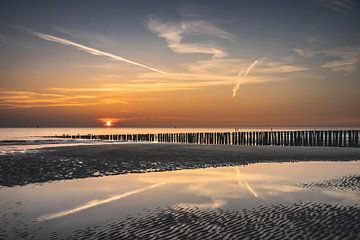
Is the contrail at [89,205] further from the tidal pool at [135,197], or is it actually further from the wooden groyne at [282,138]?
the wooden groyne at [282,138]

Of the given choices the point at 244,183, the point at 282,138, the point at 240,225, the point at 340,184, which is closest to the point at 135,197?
the point at 240,225

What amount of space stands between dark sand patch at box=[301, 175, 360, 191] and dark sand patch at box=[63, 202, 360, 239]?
3541 mm

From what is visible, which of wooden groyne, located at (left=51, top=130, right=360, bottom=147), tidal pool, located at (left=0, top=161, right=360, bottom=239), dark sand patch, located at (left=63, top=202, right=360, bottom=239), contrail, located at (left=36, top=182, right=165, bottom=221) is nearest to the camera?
dark sand patch, located at (left=63, top=202, right=360, bottom=239)

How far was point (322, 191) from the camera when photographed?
12.5 metres

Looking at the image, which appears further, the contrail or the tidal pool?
the contrail

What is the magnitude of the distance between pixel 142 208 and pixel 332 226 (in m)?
4.79

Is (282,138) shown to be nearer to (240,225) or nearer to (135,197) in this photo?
(135,197)

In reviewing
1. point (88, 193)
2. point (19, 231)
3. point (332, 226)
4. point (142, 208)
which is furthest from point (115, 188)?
point (332, 226)

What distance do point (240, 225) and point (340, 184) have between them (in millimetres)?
7900

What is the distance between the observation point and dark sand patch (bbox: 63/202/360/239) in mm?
7133

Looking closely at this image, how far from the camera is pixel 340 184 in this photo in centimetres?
1405

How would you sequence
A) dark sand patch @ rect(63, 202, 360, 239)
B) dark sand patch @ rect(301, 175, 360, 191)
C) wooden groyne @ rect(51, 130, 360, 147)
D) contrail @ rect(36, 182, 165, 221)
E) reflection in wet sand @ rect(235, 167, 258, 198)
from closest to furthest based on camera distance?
1. dark sand patch @ rect(63, 202, 360, 239)
2. contrail @ rect(36, 182, 165, 221)
3. reflection in wet sand @ rect(235, 167, 258, 198)
4. dark sand patch @ rect(301, 175, 360, 191)
5. wooden groyne @ rect(51, 130, 360, 147)

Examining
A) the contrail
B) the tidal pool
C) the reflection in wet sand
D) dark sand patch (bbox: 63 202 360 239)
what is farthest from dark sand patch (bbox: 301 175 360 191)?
the contrail

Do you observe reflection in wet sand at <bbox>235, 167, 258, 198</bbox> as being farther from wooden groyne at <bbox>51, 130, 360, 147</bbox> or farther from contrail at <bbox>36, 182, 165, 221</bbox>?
wooden groyne at <bbox>51, 130, 360, 147</bbox>
